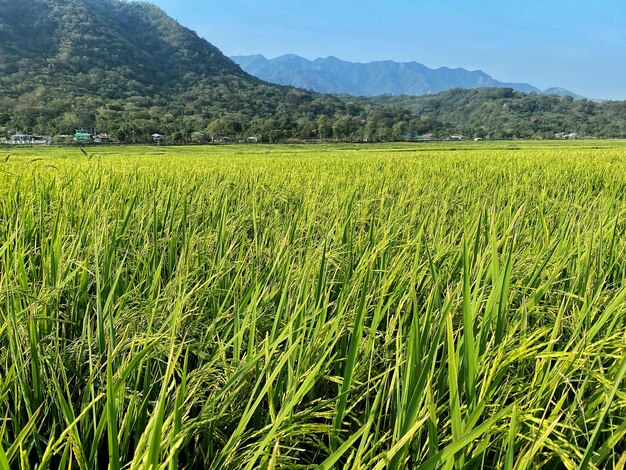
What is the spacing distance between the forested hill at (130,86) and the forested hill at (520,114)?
29.9 meters

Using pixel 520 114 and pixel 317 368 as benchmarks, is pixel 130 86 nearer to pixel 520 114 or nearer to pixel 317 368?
pixel 520 114

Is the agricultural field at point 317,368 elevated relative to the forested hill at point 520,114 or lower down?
lower down

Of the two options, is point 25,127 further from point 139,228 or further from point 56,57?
point 139,228

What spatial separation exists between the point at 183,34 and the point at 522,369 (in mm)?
192283

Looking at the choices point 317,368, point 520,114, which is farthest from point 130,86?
point 317,368

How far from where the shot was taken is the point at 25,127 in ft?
249

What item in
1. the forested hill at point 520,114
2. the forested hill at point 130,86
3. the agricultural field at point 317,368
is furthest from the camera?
the forested hill at point 520,114

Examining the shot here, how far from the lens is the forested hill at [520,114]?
108 metres

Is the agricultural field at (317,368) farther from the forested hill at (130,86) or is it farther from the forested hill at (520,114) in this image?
the forested hill at (520,114)

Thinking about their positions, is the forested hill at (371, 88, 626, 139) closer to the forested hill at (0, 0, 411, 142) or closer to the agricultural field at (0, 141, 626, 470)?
the forested hill at (0, 0, 411, 142)

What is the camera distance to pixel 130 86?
12100 centimetres

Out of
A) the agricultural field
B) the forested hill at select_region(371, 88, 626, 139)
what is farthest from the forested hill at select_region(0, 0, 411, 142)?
the agricultural field

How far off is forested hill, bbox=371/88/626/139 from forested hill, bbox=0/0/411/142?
98.1 ft

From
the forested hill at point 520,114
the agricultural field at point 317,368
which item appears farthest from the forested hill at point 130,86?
Answer: the agricultural field at point 317,368
